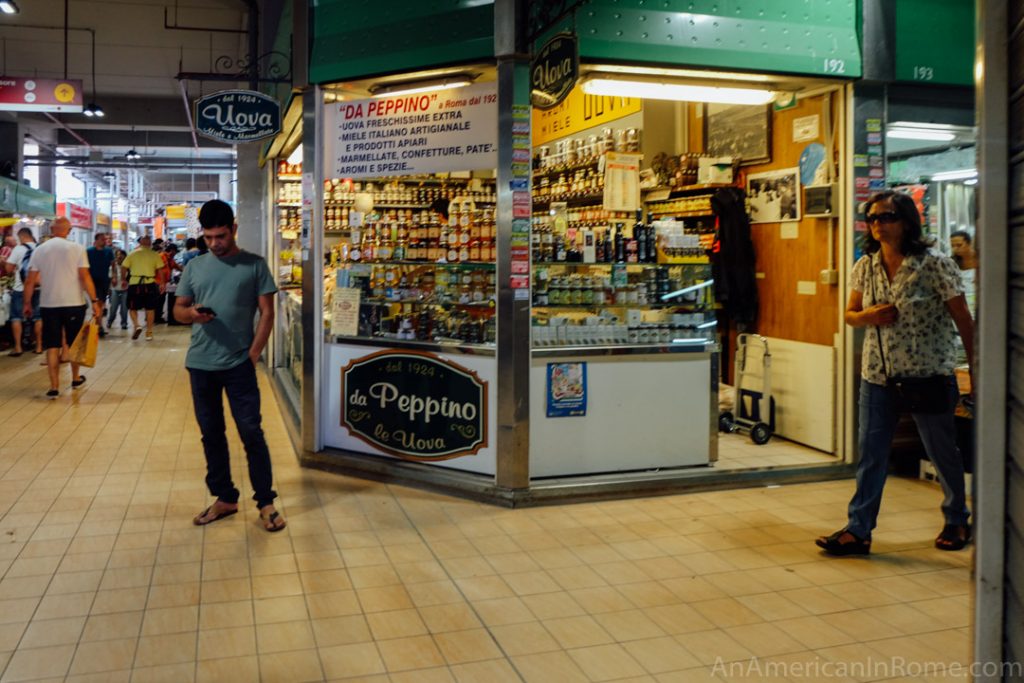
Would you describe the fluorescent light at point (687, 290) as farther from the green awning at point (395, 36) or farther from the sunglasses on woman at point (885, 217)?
the green awning at point (395, 36)

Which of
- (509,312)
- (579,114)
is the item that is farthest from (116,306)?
(509,312)

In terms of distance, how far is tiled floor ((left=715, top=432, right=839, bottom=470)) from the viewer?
5711 millimetres

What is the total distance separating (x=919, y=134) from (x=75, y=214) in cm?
2521

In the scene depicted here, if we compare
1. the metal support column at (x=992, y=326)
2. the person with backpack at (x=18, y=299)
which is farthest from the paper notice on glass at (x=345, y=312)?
the person with backpack at (x=18, y=299)

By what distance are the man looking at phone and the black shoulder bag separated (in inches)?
121

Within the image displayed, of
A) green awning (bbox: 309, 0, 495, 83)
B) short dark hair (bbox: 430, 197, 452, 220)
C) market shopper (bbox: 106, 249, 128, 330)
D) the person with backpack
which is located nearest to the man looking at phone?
green awning (bbox: 309, 0, 495, 83)

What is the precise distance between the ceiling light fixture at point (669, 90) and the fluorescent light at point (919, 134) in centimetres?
91

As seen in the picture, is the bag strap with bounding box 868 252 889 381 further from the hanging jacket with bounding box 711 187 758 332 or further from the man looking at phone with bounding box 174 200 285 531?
the man looking at phone with bounding box 174 200 285 531

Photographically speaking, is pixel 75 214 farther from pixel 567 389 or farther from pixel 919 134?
pixel 919 134

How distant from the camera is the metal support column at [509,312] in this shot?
16.2 ft

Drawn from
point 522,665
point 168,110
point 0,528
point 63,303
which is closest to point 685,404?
point 522,665

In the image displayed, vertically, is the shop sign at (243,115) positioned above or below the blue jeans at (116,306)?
above

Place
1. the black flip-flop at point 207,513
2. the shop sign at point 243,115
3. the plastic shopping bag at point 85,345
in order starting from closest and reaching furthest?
the black flip-flop at point 207,513 → the shop sign at point 243,115 → the plastic shopping bag at point 85,345

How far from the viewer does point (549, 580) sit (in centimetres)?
391
